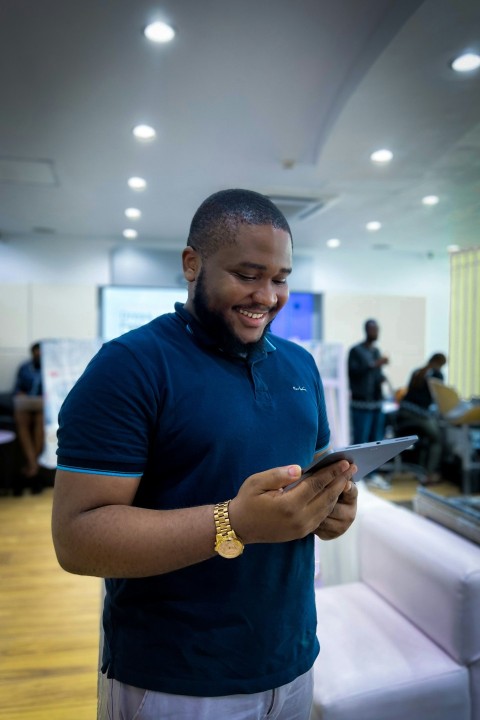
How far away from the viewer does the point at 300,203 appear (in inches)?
186

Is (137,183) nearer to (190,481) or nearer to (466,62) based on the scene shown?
(466,62)

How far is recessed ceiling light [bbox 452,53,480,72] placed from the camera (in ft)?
7.27

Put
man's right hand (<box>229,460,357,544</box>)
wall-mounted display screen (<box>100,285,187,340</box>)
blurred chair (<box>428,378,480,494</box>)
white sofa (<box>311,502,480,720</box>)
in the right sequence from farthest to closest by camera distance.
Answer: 1. wall-mounted display screen (<box>100,285,187,340</box>)
2. blurred chair (<box>428,378,480,494</box>)
3. white sofa (<box>311,502,480,720</box>)
4. man's right hand (<box>229,460,357,544</box>)

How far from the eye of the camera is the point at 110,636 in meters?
0.85

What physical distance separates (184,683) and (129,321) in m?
6.24

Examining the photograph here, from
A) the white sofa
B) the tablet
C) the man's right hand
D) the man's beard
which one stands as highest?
the man's beard

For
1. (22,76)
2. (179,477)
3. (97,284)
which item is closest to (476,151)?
(22,76)

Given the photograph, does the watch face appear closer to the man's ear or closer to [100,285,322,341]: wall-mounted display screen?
the man's ear

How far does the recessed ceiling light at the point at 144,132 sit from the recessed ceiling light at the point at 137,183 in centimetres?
87

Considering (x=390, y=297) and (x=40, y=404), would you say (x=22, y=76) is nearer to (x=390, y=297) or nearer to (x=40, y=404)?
(x=40, y=404)

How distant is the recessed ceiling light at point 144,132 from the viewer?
3.20 meters

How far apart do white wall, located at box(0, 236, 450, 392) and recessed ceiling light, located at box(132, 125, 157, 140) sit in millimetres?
3508

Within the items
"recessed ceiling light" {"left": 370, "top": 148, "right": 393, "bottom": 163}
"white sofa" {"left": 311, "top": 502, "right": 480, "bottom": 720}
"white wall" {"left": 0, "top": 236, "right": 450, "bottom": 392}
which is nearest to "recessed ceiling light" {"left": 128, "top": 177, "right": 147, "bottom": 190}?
"recessed ceiling light" {"left": 370, "top": 148, "right": 393, "bottom": 163}

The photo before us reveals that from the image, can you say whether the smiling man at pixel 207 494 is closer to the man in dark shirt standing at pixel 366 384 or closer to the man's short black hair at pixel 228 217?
the man's short black hair at pixel 228 217
